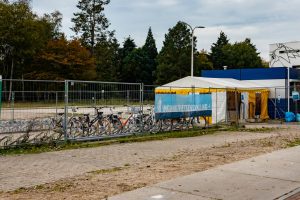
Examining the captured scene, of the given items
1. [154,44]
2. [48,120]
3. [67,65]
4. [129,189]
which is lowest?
[129,189]

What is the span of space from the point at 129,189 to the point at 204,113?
1436 cm

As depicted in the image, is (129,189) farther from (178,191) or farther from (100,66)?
(100,66)

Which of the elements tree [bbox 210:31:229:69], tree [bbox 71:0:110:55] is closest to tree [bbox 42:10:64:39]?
tree [bbox 71:0:110:55]

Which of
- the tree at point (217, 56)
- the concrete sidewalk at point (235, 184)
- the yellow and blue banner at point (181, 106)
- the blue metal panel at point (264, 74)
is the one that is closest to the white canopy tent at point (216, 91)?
the yellow and blue banner at point (181, 106)

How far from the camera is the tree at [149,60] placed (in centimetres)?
9219

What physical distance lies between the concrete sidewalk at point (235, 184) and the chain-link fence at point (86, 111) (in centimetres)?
627

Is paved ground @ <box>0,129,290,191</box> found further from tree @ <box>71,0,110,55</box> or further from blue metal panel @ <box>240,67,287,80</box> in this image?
tree @ <box>71,0,110,55</box>

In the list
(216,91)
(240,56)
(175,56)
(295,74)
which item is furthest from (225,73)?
(240,56)

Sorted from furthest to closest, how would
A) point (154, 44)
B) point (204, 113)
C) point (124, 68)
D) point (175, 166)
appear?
point (154, 44) < point (124, 68) < point (204, 113) < point (175, 166)

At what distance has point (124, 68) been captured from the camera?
92.6 metres

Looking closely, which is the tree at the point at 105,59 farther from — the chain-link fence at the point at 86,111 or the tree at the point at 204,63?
the chain-link fence at the point at 86,111

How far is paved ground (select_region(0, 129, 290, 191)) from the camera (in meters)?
9.37

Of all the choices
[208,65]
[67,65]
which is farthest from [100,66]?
[208,65]

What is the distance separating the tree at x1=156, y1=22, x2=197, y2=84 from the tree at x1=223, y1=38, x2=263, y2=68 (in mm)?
17693
